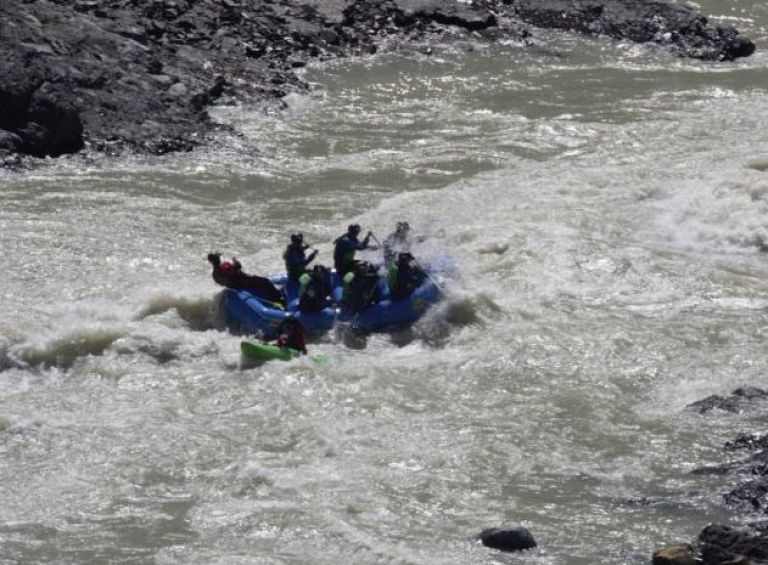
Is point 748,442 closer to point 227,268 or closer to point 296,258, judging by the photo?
point 296,258

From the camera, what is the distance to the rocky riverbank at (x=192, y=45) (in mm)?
19891

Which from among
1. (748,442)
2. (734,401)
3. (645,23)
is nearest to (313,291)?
(734,401)

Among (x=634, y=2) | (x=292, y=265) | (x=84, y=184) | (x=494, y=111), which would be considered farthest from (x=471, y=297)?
(x=634, y=2)

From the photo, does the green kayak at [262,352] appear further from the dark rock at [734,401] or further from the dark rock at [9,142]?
the dark rock at [9,142]

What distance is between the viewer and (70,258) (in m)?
16.6

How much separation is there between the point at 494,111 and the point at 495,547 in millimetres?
12500

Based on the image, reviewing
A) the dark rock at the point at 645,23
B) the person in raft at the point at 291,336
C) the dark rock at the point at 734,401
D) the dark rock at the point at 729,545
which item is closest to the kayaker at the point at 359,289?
the person in raft at the point at 291,336

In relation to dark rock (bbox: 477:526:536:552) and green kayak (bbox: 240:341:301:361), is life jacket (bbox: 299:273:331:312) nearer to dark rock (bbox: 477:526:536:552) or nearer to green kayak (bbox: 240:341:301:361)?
green kayak (bbox: 240:341:301:361)

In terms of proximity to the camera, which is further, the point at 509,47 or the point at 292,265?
the point at 509,47

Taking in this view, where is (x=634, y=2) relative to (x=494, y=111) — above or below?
above

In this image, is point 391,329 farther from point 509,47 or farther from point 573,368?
point 509,47

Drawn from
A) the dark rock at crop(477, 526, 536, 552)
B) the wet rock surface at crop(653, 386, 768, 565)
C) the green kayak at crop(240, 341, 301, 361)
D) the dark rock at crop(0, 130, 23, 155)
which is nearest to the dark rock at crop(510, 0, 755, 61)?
the dark rock at crop(0, 130, 23, 155)

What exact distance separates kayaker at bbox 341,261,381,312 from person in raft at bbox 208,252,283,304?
0.79 meters

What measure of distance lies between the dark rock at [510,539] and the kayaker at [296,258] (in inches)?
214
